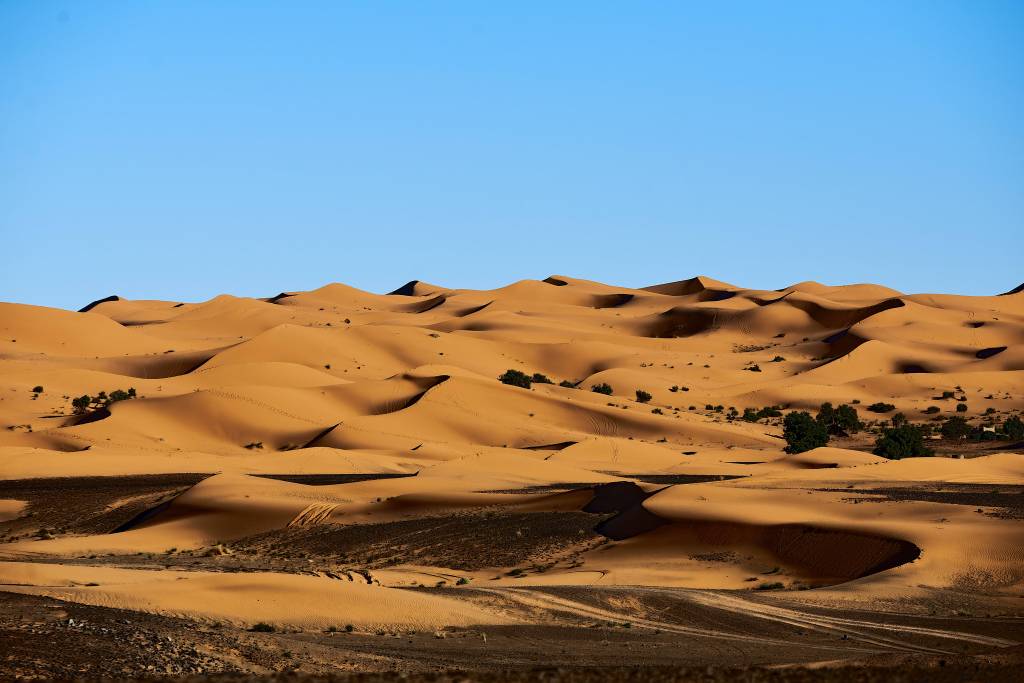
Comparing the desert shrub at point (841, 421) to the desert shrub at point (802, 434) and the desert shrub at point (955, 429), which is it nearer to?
the desert shrub at point (955, 429)

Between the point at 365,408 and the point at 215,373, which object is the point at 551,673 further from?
the point at 215,373

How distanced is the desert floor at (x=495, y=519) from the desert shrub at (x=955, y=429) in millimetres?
1463

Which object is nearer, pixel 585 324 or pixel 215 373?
pixel 215 373

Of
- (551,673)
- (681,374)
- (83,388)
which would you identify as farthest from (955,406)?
(551,673)

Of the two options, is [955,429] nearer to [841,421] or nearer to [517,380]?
[841,421]

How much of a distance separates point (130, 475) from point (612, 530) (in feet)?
76.6

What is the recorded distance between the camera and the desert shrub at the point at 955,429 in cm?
6581

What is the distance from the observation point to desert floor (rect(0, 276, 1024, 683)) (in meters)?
18.4

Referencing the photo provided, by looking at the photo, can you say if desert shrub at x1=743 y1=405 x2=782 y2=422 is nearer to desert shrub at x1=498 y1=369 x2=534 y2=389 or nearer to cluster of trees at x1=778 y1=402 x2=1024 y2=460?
cluster of trees at x1=778 y1=402 x2=1024 y2=460

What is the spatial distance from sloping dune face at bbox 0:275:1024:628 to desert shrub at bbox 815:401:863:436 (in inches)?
24.7

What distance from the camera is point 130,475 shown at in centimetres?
4944

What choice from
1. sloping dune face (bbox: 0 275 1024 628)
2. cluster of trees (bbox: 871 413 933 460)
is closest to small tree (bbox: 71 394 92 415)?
sloping dune face (bbox: 0 275 1024 628)

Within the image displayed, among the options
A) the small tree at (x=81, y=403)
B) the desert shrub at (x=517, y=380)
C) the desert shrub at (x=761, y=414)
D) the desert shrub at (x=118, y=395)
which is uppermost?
the desert shrub at (x=517, y=380)

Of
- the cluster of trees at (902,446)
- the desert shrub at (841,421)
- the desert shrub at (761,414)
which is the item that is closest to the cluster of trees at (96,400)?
the desert shrub at (761,414)
